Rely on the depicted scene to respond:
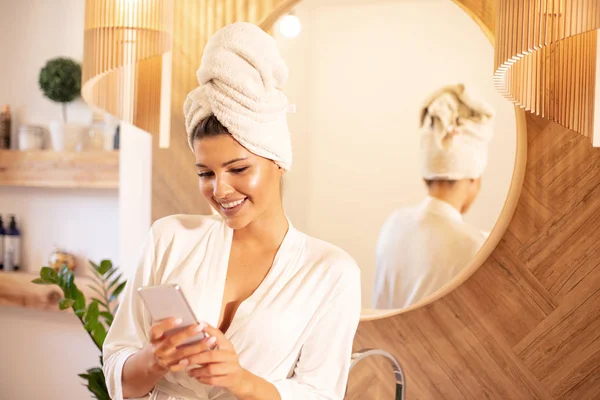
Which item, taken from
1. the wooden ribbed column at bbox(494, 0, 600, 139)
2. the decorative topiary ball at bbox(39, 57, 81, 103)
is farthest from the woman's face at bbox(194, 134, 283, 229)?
the decorative topiary ball at bbox(39, 57, 81, 103)

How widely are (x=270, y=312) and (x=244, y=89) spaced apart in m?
0.39

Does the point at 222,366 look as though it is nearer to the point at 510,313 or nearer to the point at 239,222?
the point at 239,222

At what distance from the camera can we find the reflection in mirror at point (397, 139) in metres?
1.78

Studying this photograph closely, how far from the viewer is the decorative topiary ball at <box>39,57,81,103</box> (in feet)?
10.8

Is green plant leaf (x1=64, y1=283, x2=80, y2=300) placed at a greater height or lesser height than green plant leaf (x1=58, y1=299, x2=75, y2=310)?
greater

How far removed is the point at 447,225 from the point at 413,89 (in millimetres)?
350

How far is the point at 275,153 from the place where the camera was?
1279 millimetres

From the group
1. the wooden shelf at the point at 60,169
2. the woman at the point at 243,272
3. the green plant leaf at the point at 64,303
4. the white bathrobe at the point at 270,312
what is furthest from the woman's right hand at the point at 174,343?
the wooden shelf at the point at 60,169

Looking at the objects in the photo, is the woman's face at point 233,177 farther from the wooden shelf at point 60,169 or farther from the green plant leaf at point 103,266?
the wooden shelf at point 60,169

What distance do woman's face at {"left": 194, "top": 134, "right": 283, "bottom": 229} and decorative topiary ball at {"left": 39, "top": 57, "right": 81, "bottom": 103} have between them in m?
2.22

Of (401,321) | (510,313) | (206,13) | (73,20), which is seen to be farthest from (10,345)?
(510,313)

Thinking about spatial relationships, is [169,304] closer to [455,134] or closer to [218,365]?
[218,365]

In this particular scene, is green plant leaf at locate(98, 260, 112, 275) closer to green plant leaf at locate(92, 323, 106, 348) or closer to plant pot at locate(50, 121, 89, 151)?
green plant leaf at locate(92, 323, 106, 348)

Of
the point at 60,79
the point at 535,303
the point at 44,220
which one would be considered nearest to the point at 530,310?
the point at 535,303
